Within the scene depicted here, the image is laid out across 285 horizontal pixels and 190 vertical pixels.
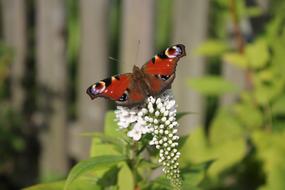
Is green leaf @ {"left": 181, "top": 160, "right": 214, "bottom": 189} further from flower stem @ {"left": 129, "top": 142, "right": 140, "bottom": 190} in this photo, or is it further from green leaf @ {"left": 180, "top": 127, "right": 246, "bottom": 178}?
green leaf @ {"left": 180, "top": 127, "right": 246, "bottom": 178}

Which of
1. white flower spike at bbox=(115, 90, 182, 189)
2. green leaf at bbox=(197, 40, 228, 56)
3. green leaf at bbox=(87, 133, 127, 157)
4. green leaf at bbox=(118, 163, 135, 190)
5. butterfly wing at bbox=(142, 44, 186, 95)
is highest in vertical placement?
butterfly wing at bbox=(142, 44, 186, 95)

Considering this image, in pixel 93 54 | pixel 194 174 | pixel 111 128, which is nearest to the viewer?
pixel 194 174

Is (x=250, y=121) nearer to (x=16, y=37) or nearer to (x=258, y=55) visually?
(x=258, y=55)

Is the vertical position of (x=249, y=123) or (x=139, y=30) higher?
(x=139, y=30)

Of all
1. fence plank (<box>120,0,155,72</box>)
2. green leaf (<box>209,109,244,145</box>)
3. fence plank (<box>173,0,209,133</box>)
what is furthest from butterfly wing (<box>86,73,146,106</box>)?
fence plank (<box>173,0,209,133</box>)

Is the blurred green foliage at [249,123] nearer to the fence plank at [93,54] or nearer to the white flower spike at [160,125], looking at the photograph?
the fence plank at [93,54]

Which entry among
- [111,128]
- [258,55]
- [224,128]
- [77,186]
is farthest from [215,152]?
[77,186]
